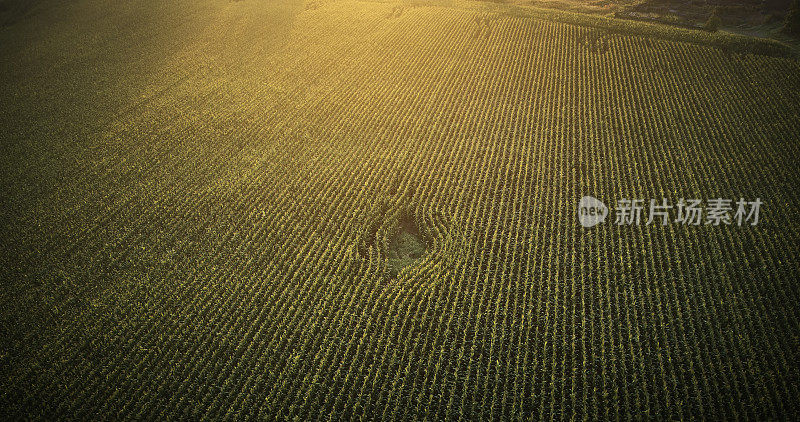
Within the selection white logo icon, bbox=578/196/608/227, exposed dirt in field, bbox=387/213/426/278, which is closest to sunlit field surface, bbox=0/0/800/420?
exposed dirt in field, bbox=387/213/426/278

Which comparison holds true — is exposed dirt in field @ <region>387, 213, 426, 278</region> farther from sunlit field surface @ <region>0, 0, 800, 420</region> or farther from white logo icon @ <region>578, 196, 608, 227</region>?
white logo icon @ <region>578, 196, 608, 227</region>

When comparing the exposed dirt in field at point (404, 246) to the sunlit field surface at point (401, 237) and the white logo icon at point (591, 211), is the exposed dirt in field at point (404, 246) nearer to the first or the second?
the sunlit field surface at point (401, 237)

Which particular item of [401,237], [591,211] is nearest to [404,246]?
[401,237]

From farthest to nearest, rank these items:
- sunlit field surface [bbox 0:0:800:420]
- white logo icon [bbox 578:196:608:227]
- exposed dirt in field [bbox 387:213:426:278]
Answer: white logo icon [bbox 578:196:608:227] → exposed dirt in field [bbox 387:213:426:278] → sunlit field surface [bbox 0:0:800:420]

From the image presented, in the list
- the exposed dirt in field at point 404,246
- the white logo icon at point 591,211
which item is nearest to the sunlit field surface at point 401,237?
the exposed dirt in field at point 404,246

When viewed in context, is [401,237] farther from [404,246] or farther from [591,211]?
[591,211]

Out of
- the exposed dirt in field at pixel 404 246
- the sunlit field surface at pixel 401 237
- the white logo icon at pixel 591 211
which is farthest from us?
the white logo icon at pixel 591 211
